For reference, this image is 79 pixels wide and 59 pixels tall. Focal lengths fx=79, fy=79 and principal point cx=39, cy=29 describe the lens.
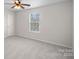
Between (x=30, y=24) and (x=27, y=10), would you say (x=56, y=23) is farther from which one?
(x=27, y=10)

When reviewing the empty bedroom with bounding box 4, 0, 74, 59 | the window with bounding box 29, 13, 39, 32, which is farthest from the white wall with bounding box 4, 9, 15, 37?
the window with bounding box 29, 13, 39, 32

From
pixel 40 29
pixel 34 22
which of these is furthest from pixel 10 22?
pixel 40 29

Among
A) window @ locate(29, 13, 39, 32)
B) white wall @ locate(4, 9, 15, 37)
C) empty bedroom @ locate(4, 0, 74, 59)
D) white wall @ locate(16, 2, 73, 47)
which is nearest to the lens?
empty bedroom @ locate(4, 0, 74, 59)

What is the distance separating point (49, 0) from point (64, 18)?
0.93 metres

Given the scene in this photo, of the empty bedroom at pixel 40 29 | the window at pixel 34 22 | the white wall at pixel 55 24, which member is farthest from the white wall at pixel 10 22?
the window at pixel 34 22

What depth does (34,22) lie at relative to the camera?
429cm

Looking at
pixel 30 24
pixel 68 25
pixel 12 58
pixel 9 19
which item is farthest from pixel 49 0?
pixel 9 19

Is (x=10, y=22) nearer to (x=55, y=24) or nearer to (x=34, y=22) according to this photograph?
(x=34, y=22)

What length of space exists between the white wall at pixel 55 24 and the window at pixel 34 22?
22 cm

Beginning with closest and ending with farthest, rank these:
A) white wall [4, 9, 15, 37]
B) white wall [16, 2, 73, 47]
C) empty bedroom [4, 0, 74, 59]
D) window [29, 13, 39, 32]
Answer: empty bedroom [4, 0, 74, 59]
white wall [16, 2, 73, 47]
window [29, 13, 39, 32]
white wall [4, 9, 15, 37]

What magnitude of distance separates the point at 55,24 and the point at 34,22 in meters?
1.30

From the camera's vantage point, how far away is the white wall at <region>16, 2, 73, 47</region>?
9.54ft

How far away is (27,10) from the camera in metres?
4.72

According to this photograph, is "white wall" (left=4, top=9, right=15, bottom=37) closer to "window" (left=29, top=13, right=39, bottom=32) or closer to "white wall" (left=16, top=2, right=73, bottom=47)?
"white wall" (left=16, top=2, right=73, bottom=47)
